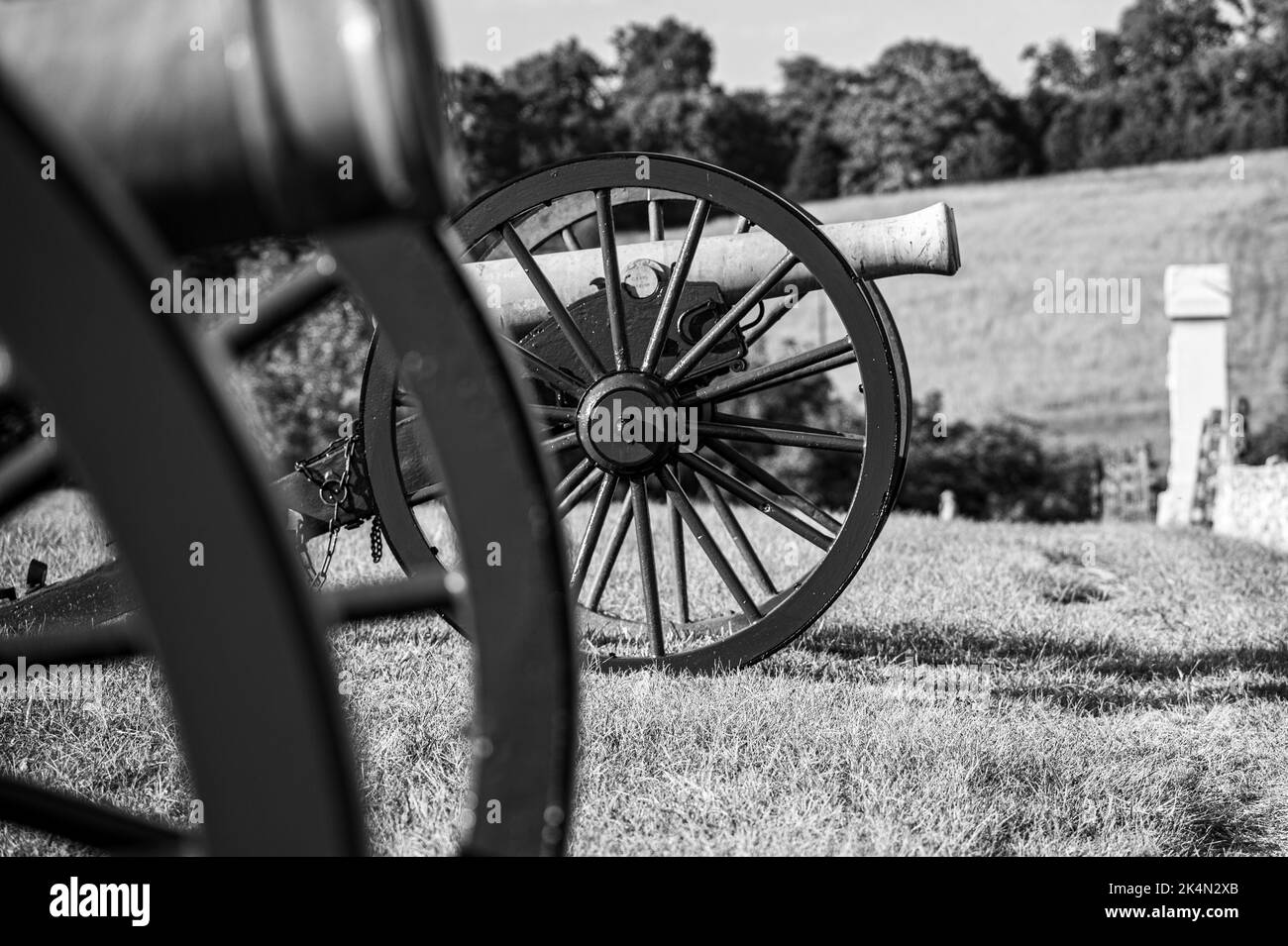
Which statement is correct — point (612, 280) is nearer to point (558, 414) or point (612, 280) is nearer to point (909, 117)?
point (558, 414)

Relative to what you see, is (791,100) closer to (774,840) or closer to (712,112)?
(712,112)

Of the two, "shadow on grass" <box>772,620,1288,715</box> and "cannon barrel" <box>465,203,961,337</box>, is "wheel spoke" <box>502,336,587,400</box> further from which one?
"shadow on grass" <box>772,620,1288,715</box>

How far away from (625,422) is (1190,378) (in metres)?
10.6

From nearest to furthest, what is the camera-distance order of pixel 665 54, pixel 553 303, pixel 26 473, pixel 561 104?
pixel 26 473 → pixel 553 303 → pixel 561 104 → pixel 665 54

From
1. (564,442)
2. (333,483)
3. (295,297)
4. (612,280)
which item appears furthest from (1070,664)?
(295,297)

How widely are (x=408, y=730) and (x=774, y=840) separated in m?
1.24

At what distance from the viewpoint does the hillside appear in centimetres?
2764

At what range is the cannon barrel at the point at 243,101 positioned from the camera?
1097 mm

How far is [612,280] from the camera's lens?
170 inches

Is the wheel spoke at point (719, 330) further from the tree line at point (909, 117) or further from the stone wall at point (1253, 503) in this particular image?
the tree line at point (909, 117)

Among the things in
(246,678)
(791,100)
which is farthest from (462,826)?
(791,100)

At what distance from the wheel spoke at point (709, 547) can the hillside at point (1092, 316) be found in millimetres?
19063

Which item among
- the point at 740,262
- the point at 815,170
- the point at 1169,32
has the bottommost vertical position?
the point at 740,262

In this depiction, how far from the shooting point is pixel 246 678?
99 cm
